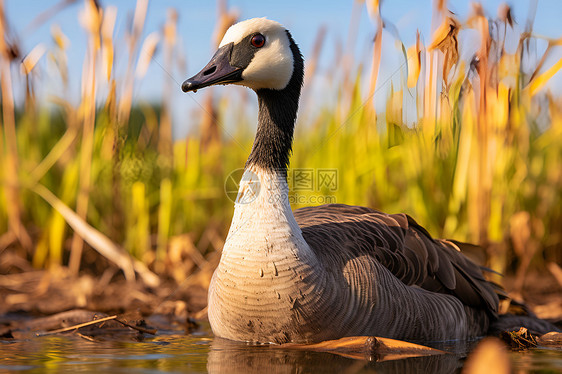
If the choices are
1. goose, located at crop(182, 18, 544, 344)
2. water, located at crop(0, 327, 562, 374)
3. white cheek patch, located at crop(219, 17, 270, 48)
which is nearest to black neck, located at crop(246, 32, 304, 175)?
goose, located at crop(182, 18, 544, 344)

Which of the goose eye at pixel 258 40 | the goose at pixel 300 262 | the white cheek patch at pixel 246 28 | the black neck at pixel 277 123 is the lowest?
the goose at pixel 300 262

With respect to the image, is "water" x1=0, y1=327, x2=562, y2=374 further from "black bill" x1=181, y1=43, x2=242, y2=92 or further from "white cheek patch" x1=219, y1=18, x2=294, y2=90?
"white cheek patch" x1=219, y1=18, x2=294, y2=90

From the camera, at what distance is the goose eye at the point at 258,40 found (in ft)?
15.5

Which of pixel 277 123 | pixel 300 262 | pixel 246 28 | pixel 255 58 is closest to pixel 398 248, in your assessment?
pixel 300 262

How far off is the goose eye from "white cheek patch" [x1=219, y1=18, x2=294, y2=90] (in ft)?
0.10

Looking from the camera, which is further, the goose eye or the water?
the goose eye

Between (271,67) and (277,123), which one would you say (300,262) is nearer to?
(277,123)

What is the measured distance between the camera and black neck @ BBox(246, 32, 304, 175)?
4.73 meters

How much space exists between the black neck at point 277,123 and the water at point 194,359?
134 centimetres

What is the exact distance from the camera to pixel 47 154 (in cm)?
812

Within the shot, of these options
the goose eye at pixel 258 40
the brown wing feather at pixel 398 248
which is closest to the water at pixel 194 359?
the brown wing feather at pixel 398 248

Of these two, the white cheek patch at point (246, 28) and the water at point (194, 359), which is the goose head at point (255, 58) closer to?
the white cheek patch at point (246, 28)

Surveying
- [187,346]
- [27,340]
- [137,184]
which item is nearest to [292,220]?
[187,346]

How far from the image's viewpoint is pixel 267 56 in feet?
15.5
